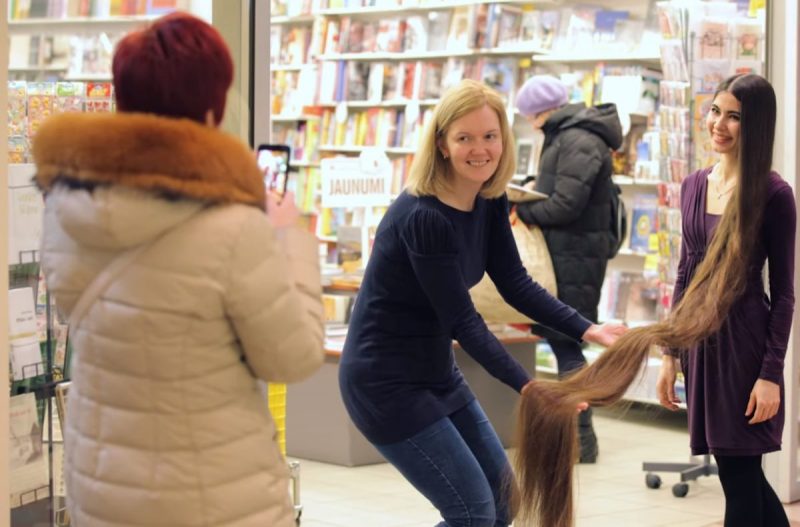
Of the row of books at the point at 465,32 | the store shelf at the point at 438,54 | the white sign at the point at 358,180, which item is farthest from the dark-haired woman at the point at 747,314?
the store shelf at the point at 438,54

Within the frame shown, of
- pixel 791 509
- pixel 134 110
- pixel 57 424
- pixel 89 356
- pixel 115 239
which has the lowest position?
pixel 791 509

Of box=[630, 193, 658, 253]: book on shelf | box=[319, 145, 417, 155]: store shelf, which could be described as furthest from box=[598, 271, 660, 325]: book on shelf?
box=[319, 145, 417, 155]: store shelf

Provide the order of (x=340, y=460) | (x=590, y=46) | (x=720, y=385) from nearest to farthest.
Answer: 1. (x=720, y=385)
2. (x=340, y=460)
3. (x=590, y=46)

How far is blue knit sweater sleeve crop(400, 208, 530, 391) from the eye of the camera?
110 inches

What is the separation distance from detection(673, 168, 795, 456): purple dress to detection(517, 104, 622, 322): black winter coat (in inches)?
88.3

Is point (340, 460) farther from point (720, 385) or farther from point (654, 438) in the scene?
point (720, 385)

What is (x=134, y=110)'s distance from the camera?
1966 mm

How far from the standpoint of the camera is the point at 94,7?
371 centimetres

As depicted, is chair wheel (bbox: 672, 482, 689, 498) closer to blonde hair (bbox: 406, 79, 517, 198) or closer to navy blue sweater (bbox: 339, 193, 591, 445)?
navy blue sweater (bbox: 339, 193, 591, 445)

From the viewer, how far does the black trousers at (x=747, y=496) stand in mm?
3330

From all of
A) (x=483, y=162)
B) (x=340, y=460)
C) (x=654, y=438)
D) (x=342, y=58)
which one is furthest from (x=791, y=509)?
(x=342, y=58)

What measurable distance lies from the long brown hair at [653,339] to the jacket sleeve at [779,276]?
0.04 m

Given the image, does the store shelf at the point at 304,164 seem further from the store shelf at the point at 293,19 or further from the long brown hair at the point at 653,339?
the long brown hair at the point at 653,339

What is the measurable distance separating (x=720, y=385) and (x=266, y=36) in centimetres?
162
